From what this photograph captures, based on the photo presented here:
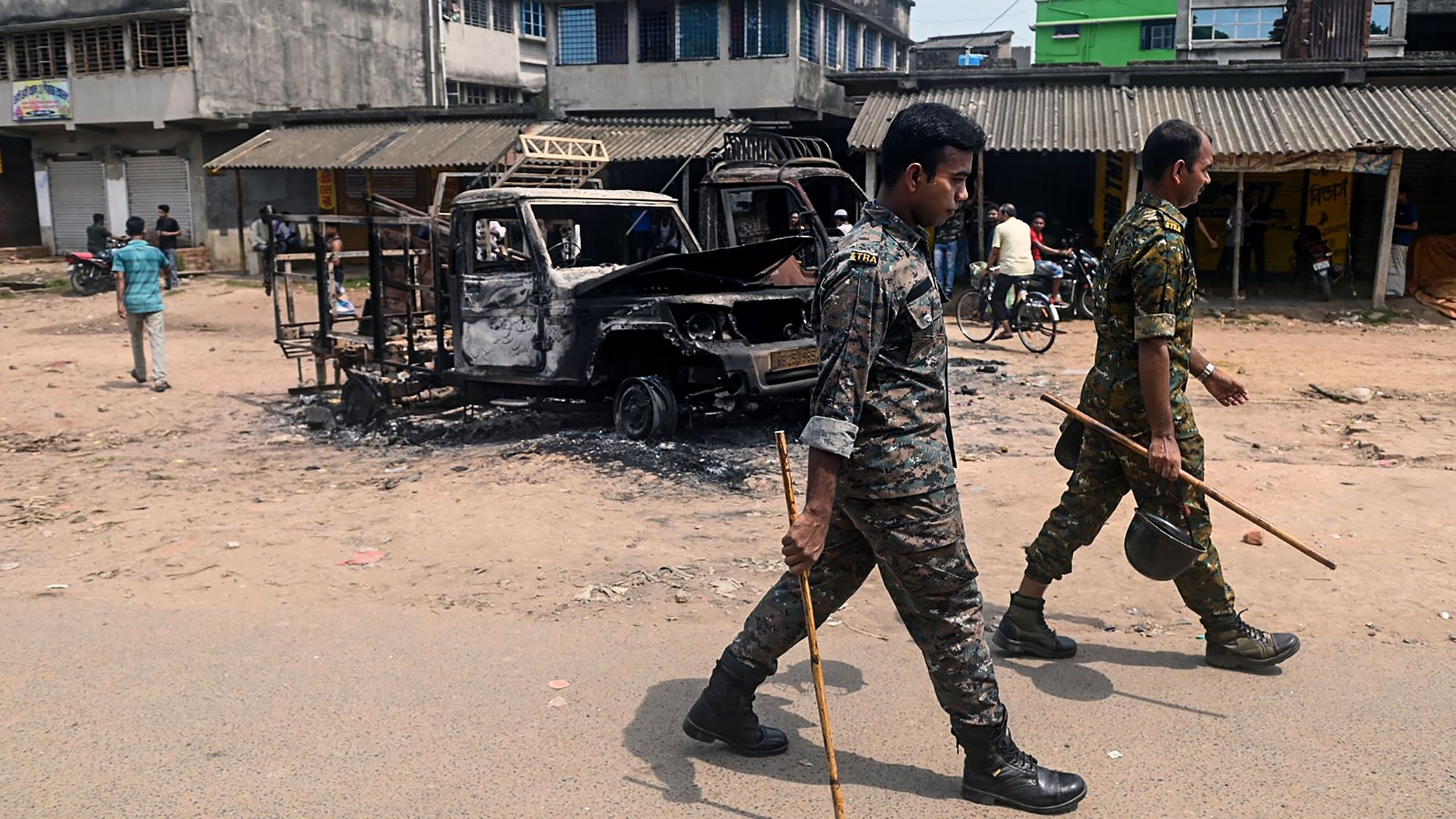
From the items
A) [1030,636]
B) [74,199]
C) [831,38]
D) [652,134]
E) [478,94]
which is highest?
[831,38]

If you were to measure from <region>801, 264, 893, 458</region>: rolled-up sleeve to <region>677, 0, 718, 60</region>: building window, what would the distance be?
21098 millimetres

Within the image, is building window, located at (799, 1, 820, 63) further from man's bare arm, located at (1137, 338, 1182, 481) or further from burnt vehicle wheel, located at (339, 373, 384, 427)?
man's bare arm, located at (1137, 338, 1182, 481)

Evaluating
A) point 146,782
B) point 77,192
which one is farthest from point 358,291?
point 146,782

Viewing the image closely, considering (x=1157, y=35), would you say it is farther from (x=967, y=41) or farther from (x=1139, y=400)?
(x=1139, y=400)

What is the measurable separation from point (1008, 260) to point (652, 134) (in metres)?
9.18

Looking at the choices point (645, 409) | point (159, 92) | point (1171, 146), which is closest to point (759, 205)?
point (645, 409)

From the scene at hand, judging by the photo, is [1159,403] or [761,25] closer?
[1159,403]

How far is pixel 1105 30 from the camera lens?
1607 inches

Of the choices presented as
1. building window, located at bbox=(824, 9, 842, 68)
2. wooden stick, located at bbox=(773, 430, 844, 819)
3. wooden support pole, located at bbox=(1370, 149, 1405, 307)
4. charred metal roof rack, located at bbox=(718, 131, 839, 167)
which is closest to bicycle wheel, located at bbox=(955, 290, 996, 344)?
charred metal roof rack, located at bbox=(718, 131, 839, 167)

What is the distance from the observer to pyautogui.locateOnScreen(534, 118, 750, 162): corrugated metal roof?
1878 cm

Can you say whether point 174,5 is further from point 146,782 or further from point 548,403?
point 146,782

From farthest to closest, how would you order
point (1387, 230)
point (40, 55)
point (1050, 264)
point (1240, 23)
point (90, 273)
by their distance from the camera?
point (1240, 23) → point (40, 55) → point (90, 273) → point (1387, 230) → point (1050, 264)

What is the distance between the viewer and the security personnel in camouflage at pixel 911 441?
2.68 m

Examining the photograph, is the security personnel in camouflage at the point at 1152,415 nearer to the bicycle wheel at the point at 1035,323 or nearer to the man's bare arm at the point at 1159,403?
the man's bare arm at the point at 1159,403
